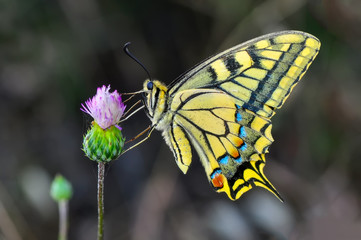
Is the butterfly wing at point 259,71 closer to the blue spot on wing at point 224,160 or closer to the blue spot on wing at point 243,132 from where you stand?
the blue spot on wing at point 243,132

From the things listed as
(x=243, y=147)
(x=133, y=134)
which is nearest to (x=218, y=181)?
(x=243, y=147)

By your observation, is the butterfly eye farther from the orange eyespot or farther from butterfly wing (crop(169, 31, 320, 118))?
the orange eyespot

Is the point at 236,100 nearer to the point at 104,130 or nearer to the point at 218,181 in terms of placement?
the point at 218,181

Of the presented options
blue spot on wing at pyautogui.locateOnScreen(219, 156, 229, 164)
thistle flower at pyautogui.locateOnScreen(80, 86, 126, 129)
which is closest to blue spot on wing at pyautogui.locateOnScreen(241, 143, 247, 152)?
blue spot on wing at pyautogui.locateOnScreen(219, 156, 229, 164)

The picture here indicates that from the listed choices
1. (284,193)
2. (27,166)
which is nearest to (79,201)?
(27,166)

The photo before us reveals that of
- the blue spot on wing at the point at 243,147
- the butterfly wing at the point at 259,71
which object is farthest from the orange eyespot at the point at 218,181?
the butterfly wing at the point at 259,71
